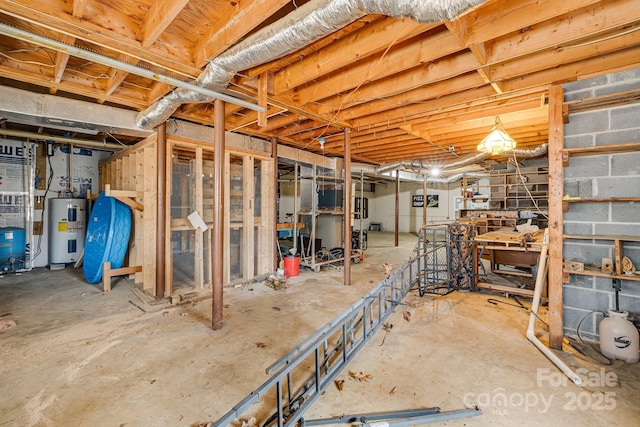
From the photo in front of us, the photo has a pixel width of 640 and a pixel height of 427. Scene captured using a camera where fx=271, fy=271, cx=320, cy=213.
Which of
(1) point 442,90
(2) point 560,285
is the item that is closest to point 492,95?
(1) point 442,90

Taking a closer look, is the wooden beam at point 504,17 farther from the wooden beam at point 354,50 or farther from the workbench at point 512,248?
the workbench at point 512,248

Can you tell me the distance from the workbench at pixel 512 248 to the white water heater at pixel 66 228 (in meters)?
6.92

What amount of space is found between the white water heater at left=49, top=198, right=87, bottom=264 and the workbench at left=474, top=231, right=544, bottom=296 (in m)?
6.92

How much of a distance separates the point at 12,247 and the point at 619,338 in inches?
316

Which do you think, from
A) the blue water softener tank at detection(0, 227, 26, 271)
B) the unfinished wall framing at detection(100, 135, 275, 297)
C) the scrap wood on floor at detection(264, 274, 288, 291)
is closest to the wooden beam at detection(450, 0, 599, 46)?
the unfinished wall framing at detection(100, 135, 275, 297)

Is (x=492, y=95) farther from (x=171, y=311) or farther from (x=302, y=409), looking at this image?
(x=171, y=311)

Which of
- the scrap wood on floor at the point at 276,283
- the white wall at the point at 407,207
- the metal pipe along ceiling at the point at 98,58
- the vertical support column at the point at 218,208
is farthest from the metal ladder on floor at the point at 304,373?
the white wall at the point at 407,207

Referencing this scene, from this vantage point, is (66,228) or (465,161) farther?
(465,161)

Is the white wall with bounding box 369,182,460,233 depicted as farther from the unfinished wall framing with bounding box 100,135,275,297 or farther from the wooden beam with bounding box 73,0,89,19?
the wooden beam with bounding box 73,0,89,19

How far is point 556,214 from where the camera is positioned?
2.43 metres

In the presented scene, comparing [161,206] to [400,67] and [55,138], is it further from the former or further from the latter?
[400,67]

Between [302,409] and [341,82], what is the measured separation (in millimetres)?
2883

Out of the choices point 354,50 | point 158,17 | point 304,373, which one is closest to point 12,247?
point 158,17

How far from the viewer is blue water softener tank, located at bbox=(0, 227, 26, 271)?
4523 millimetres
